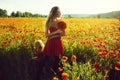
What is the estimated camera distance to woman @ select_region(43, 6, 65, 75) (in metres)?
5.37

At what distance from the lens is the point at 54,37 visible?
5.55 metres

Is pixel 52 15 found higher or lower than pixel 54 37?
higher

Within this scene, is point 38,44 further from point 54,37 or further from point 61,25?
point 61,25

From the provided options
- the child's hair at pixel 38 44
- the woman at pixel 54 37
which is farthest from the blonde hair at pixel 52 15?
the child's hair at pixel 38 44

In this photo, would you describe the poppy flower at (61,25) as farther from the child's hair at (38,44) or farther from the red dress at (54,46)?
the child's hair at (38,44)

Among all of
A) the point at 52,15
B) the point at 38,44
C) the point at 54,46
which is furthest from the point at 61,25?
the point at 38,44

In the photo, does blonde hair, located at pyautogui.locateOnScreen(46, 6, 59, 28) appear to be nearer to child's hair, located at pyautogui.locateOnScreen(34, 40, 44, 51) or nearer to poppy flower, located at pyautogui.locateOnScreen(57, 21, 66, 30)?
poppy flower, located at pyautogui.locateOnScreen(57, 21, 66, 30)

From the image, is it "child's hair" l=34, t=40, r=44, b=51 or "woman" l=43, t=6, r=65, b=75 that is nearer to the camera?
"woman" l=43, t=6, r=65, b=75

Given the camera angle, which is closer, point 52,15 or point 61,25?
point 61,25

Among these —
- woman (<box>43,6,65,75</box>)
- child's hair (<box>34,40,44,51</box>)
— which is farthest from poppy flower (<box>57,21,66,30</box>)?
child's hair (<box>34,40,44,51</box>)

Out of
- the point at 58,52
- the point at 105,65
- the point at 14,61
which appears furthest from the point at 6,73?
the point at 105,65

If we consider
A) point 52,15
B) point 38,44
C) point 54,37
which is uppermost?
point 52,15

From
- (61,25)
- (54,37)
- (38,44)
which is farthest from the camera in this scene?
(38,44)

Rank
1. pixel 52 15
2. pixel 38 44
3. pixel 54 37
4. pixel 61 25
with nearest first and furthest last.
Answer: pixel 61 25 < pixel 52 15 < pixel 54 37 < pixel 38 44
